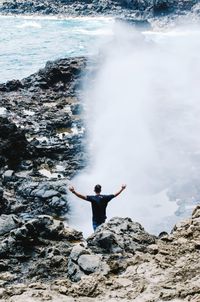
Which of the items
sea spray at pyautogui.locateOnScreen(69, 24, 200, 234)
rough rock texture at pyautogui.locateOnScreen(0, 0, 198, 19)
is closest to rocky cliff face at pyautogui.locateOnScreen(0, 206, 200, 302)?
sea spray at pyautogui.locateOnScreen(69, 24, 200, 234)

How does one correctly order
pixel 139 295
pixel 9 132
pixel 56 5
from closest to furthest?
pixel 139 295
pixel 9 132
pixel 56 5

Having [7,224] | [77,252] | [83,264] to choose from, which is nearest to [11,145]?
[7,224]

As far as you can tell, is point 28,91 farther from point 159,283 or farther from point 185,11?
point 185,11

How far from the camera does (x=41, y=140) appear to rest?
64.0 feet

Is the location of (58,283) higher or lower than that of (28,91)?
lower

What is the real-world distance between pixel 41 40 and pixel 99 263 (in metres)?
44.8

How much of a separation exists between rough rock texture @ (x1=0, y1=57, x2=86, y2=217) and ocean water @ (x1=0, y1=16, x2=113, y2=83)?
575 cm

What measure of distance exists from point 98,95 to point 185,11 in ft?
118

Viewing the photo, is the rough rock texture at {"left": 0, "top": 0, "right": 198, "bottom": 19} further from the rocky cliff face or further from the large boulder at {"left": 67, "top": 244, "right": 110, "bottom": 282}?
the large boulder at {"left": 67, "top": 244, "right": 110, "bottom": 282}

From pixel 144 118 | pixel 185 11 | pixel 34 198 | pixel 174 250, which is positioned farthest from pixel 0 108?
pixel 185 11

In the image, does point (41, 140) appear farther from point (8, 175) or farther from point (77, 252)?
point (77, 252)

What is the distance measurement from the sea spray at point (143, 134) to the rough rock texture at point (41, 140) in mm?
633

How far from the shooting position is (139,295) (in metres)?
6.62

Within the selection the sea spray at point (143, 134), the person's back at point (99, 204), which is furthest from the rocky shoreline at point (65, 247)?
the sea spray at point (143, 134)
